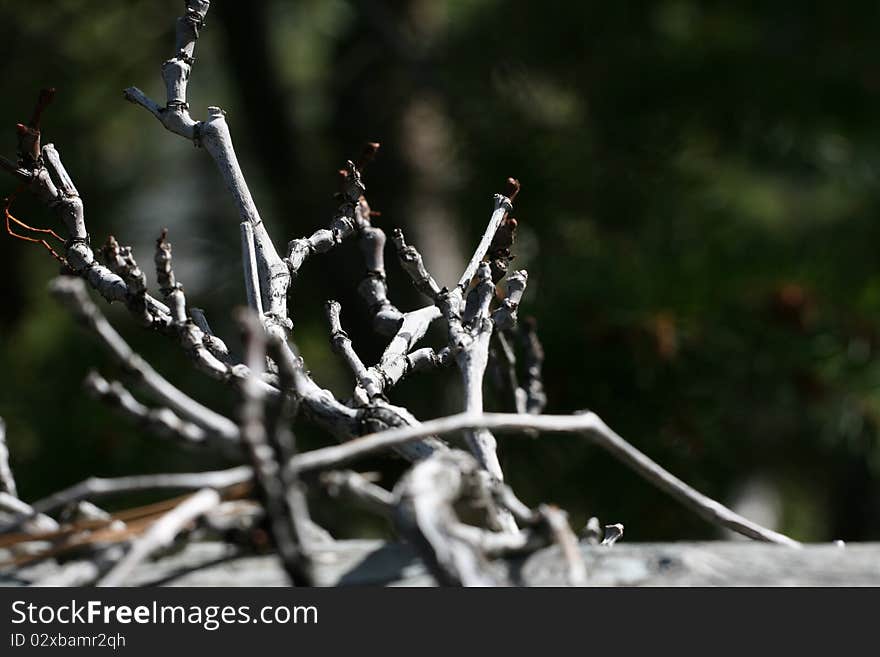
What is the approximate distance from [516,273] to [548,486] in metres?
0.79

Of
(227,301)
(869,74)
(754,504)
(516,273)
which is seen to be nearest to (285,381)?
(516,273)

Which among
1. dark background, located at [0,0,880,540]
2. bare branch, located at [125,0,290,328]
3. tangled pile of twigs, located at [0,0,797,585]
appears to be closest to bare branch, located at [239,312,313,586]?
tangled pile of twigs, located at [0,0,797,585]

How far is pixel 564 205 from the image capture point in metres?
1.91

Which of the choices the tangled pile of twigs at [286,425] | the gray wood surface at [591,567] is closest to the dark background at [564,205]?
the tangled pile of twigs at [286,425]

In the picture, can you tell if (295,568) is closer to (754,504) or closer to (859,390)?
(859,390)

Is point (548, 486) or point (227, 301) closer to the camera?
point (548, 486)

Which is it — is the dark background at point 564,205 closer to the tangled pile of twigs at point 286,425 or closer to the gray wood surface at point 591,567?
the tangled pile of twigs at point 286,425

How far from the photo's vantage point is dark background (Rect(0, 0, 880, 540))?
1.48m

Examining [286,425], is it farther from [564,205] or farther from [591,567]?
[564,205]

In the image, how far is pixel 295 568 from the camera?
0.39m

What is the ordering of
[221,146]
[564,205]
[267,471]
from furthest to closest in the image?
[564,205] < [221,146] < [267,471]

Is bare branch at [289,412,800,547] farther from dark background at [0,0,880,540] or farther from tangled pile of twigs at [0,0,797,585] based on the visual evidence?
dark background at [0,0,880,540]

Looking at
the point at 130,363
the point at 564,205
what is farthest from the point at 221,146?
the point at 564,205

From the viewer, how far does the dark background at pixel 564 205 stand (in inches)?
58.2
